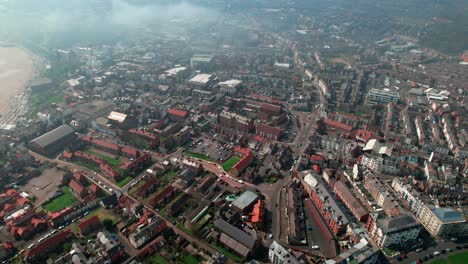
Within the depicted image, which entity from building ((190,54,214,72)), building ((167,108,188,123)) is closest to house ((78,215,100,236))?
building ((167,108,188,123))

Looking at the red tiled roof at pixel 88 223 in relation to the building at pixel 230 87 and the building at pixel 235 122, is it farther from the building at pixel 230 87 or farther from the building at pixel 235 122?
the building at pixel 230 87

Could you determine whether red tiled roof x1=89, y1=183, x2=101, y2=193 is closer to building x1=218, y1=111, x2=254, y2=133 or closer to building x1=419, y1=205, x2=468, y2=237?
building x1=218, y1=111, x2=254, y2=133

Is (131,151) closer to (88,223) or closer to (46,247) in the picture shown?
(88,223)

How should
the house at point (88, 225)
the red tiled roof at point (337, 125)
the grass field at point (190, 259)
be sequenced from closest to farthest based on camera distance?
1. the grass field at point (190, 259)
2. the house at point (88, 225)
3. the red tiled roof at point (337, 125)

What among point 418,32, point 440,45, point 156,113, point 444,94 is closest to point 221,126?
point 156,113

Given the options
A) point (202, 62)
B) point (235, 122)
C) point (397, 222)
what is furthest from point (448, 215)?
point (202, 62)

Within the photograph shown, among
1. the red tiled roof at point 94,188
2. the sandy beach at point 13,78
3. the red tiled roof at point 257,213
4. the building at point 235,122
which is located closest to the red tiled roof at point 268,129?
the building at point 235,122
